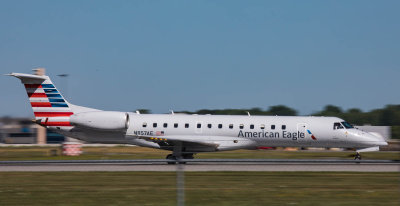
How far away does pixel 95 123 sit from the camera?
26.7 meters

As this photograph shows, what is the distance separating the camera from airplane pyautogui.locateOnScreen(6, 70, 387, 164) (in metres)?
26.4

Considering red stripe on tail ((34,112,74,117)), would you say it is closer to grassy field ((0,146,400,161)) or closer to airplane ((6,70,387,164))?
airplane ((6,70,387,164))

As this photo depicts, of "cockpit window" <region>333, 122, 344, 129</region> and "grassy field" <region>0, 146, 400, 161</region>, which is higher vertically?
"cockpit window" <region>333, 122, 344, 129</region>

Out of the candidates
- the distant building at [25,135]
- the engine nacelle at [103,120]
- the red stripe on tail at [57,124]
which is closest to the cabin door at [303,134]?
the engine nacelle at [103,120]

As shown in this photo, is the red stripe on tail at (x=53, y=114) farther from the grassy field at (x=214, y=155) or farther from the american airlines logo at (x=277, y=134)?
the american airlines logo at (x=277, y=134)

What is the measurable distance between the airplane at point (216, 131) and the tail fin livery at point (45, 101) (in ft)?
2.70

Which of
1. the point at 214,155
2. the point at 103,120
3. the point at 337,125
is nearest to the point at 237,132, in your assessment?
the point at 214,155

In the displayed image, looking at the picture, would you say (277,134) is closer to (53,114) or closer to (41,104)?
(53,114)

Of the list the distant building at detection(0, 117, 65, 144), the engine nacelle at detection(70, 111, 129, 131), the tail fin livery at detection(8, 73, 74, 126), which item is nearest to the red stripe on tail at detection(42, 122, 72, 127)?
the tail fin livery at detection(8, 73, 74, 126)

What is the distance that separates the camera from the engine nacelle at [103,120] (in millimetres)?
26641

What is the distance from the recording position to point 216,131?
2677cm
